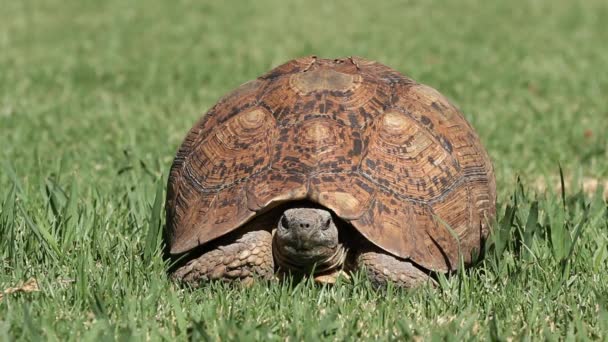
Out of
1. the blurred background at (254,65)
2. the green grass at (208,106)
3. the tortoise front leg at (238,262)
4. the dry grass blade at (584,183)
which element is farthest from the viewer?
the blurred background at (254,65)

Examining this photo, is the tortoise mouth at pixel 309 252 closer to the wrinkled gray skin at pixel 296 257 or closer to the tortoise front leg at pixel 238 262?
the wrinkled gray skin at pixel 296 257

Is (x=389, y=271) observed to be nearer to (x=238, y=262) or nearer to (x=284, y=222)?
(x=284, y=222)

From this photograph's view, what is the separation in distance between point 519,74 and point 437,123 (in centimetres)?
524

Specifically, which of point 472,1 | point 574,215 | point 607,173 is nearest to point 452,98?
point 607,173

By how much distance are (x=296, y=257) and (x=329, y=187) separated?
31 cm

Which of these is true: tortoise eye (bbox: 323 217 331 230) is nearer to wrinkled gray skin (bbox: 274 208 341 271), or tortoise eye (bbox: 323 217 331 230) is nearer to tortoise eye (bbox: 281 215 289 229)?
wrinkled gray skin (bbox: 274 208 341 271)

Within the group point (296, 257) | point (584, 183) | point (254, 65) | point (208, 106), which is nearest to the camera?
point (296, 257)

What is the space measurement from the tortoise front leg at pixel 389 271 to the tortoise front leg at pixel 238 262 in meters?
0.39

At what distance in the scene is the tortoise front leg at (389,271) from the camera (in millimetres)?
3459

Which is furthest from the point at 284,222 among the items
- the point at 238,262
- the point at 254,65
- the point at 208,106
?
the point at 254,65

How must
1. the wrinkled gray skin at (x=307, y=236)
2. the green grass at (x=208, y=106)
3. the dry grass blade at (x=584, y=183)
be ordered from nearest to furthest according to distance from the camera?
the green grass at (x=208, y=106)
the wrinkled gray skin at (x=307, y=236)
the dry grass blade at (x=584, y=183)

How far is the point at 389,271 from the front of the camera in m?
3.46

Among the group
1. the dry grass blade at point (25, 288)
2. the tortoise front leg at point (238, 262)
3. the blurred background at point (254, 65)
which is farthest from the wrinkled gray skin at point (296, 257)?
the blurred background at point (254, 65)

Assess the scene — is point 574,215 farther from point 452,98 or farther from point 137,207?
point 452,98
